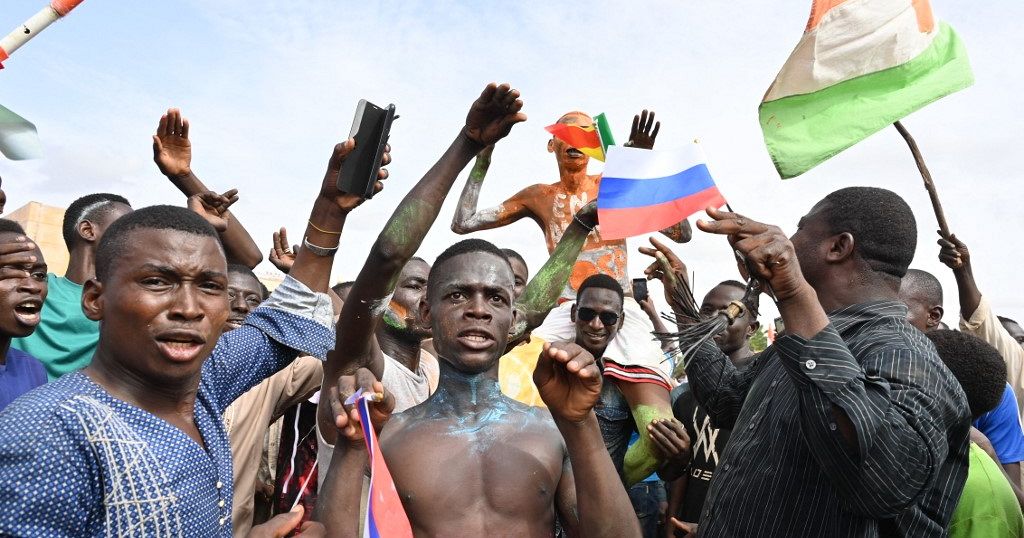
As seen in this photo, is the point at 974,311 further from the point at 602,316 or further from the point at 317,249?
the point at 317,249

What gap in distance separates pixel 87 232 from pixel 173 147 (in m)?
0.60

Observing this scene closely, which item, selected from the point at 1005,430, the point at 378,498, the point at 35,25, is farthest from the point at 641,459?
the point at 35,25

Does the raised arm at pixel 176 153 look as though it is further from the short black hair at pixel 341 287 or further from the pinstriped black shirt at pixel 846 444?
the pinstriped black shirt at pixel 846 444

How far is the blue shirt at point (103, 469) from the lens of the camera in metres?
1.63

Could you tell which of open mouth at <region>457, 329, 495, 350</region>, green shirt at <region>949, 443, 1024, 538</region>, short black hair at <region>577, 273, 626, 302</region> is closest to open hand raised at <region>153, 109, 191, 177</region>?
open mouth at <region>457, 329, 495, 350</region>

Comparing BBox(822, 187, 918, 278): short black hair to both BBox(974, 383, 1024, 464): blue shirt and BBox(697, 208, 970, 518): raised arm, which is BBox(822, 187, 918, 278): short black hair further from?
BBox(974, 383, 1024, 464): blue shirt

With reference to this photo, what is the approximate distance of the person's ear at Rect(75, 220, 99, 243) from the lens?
12.6ft

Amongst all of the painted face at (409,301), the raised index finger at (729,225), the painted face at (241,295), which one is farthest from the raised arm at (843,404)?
the painted face at (241,295)

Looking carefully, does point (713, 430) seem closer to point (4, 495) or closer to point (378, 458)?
point (378, 458)

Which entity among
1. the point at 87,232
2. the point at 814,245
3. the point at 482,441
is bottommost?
the point at 482,441

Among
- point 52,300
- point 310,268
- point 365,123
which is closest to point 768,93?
point 365,123

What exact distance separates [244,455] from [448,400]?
1390 millimetres

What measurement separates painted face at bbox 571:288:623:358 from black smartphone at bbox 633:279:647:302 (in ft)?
3.50

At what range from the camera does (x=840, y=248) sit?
2.72m
